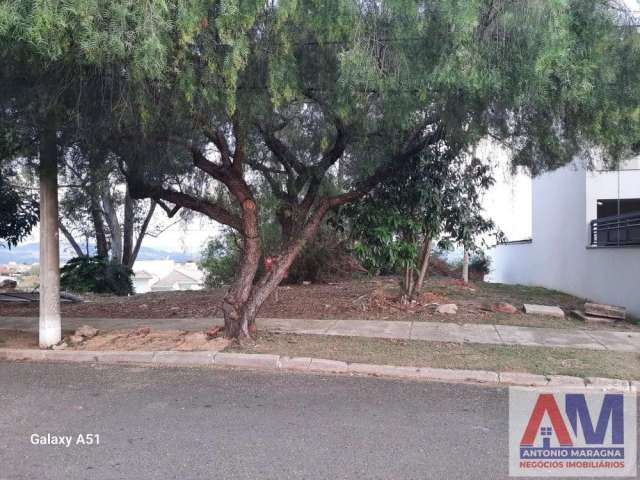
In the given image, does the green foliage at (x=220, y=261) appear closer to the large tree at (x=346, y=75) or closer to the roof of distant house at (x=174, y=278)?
the large tree at (x=346, y=75)

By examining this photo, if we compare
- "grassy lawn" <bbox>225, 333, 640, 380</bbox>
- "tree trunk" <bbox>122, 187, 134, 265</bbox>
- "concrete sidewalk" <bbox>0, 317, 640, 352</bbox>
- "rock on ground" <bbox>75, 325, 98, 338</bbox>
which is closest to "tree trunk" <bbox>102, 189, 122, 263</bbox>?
"tree trunk" <bbox>122, 187, 134, 265</bbox>

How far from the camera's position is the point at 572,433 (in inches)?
206

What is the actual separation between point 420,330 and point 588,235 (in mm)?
7596

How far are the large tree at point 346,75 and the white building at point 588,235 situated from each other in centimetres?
356

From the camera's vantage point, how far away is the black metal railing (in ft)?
39.9

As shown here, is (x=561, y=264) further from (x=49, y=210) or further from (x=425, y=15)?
(x=49, y=210)

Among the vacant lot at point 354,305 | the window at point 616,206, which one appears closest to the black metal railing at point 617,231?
the vacant lot at point 354,305

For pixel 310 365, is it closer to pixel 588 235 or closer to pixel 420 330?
pixel 420 330

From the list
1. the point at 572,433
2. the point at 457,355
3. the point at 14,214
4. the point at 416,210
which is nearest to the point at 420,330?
the point at 457,355

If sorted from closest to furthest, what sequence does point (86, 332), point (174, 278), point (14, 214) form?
point (86, 332) → point (14, 214) → point (174, 278)

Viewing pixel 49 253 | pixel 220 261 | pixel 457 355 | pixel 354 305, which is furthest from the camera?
pixel 220 261

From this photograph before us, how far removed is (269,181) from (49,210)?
502 centimetres

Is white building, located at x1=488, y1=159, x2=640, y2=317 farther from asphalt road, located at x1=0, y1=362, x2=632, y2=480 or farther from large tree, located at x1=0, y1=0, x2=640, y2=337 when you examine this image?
asphalt road, located at x1=0, y1=362, x2=632, y2=480

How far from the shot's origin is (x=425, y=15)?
7.16 m
